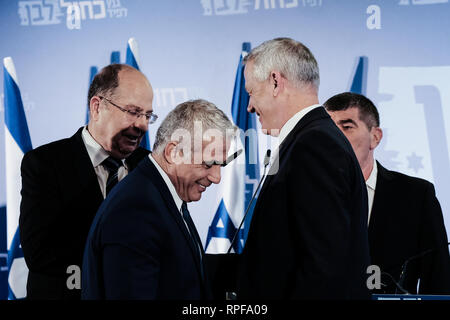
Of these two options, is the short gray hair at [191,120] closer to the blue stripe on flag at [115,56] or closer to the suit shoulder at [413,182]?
the suit shoulder at [413,182]

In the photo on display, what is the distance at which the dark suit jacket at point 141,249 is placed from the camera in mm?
1486

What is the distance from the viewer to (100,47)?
14.5 ft

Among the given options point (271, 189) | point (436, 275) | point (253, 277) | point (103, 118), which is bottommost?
point (436, 275)

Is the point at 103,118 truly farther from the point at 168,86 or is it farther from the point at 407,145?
the point at 407,145

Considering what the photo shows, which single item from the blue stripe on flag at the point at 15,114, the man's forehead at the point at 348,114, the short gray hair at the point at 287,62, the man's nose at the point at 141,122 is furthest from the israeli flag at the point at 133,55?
the short gray hair at the point at 287,62

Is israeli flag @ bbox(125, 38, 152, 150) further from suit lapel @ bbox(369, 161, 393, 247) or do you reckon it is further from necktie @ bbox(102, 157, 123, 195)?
suit lapel @ bbox(369, 161, 393, 247)

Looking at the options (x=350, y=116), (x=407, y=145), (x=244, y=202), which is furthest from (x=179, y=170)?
(x=407, y=145)

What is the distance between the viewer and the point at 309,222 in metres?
1.75

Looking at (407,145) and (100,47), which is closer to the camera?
(407,145)

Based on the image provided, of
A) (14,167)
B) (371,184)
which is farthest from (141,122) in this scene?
(14,167)

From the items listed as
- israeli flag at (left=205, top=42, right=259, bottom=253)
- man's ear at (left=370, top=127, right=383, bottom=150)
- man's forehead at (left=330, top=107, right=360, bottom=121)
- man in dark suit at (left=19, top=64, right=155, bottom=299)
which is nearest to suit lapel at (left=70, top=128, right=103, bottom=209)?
man in dark suit at (left=19, top=64, right=155, bottom=299)

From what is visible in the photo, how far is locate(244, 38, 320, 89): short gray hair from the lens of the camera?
2.01 m

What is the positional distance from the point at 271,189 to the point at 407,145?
2437 mm

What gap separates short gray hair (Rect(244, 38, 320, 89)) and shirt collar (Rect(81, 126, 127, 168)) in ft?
2.75
